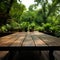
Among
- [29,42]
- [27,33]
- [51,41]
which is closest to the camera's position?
[29,42]

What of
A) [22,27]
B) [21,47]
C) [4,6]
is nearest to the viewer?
[21,47]

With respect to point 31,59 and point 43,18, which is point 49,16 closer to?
point 43,18

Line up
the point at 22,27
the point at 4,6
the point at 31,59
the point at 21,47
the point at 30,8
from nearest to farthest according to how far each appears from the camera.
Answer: the point at 21,47 → the point at 31,59 → the point at 4,6 → the point at 22,27 → the point at 30,8

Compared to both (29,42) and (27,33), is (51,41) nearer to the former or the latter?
(29,42)

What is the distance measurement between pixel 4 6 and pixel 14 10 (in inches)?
99.6

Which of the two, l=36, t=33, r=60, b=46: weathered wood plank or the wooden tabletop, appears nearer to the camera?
the wooden tabletop

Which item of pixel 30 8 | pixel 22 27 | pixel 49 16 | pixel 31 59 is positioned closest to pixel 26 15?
pixel 49 16

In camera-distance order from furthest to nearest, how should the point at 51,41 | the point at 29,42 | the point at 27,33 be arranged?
1. the point at 27,33
2. the point at 51,41
3. the point at 29,42

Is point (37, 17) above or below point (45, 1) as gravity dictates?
below

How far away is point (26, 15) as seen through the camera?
3147 cm

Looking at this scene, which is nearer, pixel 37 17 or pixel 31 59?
pixel 31 59

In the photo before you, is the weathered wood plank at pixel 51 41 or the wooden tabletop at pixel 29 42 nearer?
the wooden tabletop at pixel 29 42

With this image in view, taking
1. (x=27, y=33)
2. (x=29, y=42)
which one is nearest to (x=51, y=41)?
(x=29, y=42)

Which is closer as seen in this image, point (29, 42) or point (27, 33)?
point (29, 42)
